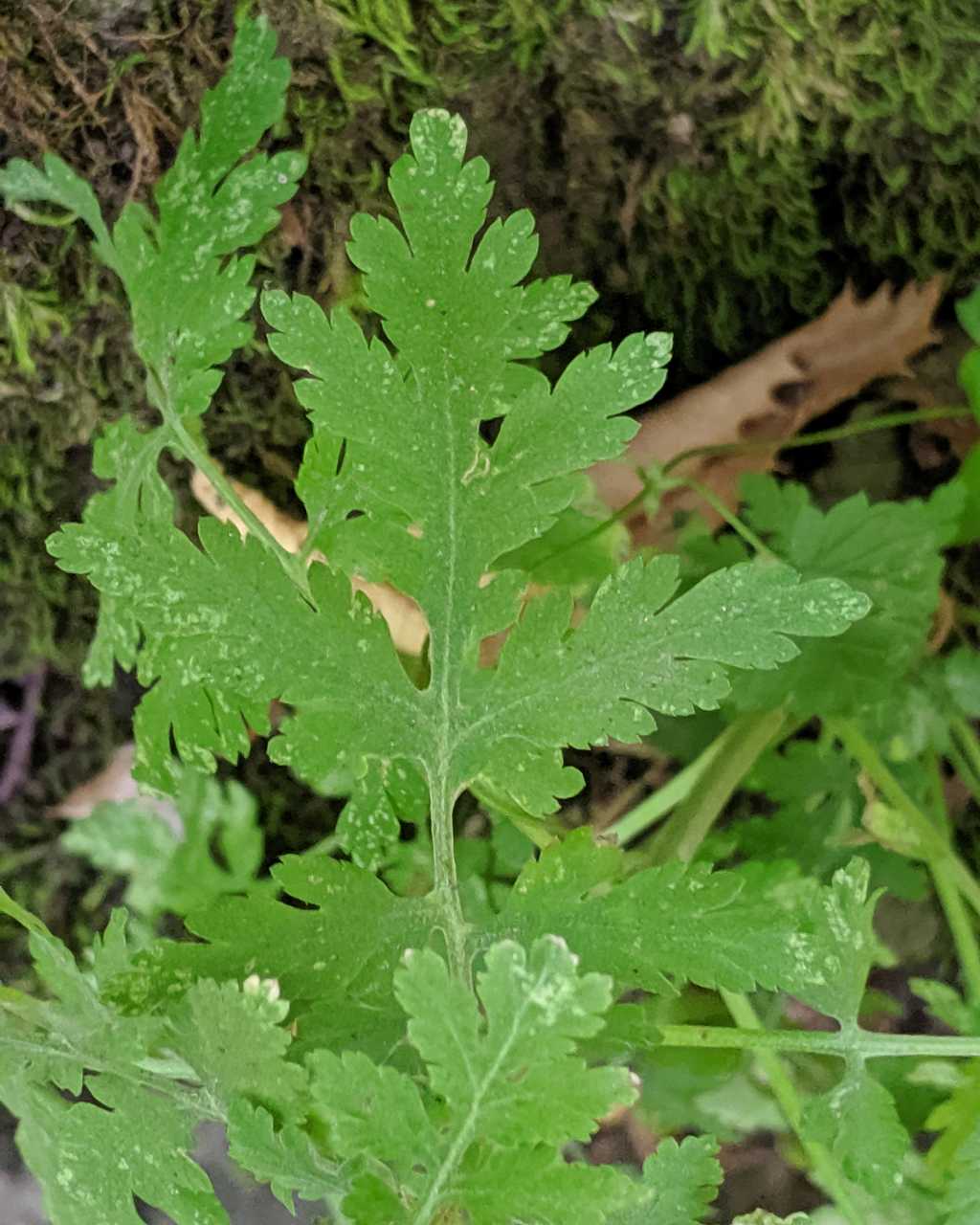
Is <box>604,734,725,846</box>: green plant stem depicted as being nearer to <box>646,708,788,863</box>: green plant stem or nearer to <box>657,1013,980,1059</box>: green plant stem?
<box>646,708,788,863</box>: green plant stem

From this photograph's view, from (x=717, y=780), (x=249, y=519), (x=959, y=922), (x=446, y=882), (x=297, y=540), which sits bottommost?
(x=959, y=922)

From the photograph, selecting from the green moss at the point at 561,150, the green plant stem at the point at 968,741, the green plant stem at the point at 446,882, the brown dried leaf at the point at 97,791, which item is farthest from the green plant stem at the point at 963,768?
the brown dried leaf at the point at 97,791

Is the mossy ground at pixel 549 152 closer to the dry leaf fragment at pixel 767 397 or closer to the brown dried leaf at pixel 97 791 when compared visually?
the dry leaf fragment at pixel 767 397

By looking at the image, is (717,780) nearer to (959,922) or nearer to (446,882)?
(959,922)

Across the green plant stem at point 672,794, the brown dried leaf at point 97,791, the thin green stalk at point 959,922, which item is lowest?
the thin green stalk at point 959,922

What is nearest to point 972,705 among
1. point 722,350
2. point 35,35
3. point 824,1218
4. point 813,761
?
point 813,761

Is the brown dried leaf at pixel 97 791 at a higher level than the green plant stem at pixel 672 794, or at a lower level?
higher

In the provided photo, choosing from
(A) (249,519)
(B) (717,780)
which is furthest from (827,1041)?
(A) (249,519)
